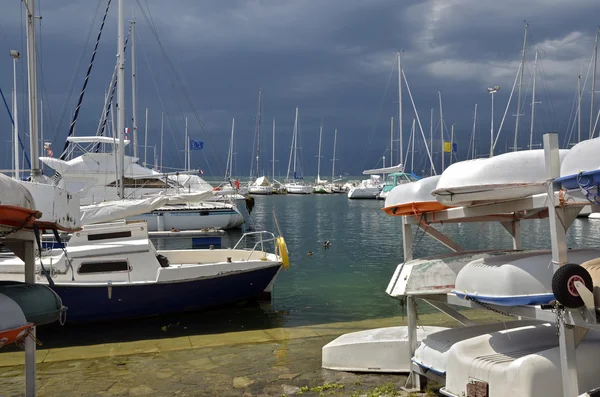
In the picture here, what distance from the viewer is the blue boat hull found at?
14289 millimetres

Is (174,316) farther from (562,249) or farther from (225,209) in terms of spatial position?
(225,209)

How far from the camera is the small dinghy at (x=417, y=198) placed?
27.1ft

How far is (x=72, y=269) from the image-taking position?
44.5 ft

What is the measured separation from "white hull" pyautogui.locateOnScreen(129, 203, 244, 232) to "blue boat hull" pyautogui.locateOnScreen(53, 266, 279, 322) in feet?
81.8

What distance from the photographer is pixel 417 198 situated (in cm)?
835

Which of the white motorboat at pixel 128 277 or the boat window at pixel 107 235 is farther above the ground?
the boat window at pixel 107 235

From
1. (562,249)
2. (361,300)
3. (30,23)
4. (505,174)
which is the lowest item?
(361,300)

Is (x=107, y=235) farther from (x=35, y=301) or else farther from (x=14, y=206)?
(x=14, y=206)

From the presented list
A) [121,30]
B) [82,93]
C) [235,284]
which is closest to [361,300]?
[235,284]

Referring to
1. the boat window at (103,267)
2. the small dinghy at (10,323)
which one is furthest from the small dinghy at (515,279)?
the boat window at (103,267)

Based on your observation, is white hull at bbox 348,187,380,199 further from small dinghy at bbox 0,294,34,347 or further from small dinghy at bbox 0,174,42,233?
small dinghy at bbox 0,294,34,347

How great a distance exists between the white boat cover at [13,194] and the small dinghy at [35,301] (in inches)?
47.5

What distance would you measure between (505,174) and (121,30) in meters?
24.1

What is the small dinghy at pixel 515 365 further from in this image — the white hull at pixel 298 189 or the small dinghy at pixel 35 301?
the white hull at pixel 298 189
